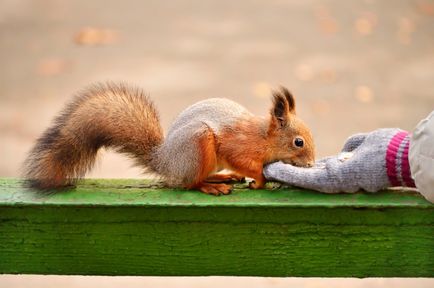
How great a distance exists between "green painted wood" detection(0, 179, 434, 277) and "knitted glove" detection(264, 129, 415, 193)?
0.9 inches

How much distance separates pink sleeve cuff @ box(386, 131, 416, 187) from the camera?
1665 mm

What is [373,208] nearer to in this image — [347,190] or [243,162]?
[347,190]

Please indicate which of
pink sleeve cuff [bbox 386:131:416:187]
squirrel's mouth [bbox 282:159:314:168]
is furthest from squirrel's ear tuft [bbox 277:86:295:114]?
pink sleeve cuff [bbox 386:131:416:187]

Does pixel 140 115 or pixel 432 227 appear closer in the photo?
pixel 432 227

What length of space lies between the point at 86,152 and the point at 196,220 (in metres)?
0.33

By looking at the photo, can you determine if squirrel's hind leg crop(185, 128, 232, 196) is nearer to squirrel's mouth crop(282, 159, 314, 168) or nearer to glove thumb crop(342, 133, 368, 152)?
squirrel's mouth crop(282, 159, 314, 168)

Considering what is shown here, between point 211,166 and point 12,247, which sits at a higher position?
point 211,166

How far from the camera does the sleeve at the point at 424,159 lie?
5.19ft

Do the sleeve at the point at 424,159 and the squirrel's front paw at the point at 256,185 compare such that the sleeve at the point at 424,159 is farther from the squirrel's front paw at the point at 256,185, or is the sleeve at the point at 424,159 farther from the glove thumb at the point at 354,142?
the squirrel's front paw at the point at 256,185

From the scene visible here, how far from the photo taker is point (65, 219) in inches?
65.4

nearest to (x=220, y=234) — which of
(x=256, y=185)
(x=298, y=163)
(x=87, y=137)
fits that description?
(x=256, y=185)

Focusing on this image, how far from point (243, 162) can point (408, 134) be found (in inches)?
14.5

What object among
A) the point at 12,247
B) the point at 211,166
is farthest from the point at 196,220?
the point at 12,247

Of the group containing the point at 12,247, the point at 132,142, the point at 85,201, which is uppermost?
the point at 132,142
